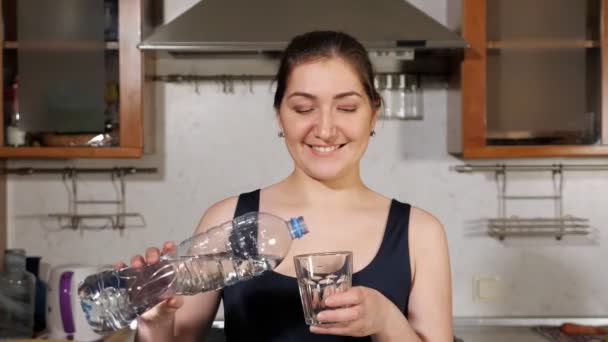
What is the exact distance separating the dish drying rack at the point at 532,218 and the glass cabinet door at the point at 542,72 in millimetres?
299

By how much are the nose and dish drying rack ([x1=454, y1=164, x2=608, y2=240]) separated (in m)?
1.37

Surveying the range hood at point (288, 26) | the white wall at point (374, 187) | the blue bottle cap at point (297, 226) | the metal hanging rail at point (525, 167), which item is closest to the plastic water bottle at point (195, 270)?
the blue bottle cap at point (297, 226)

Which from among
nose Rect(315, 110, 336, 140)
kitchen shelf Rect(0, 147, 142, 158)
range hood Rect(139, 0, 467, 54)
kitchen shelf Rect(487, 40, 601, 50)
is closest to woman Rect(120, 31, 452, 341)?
nose Rect(315, 110, 336, 140)

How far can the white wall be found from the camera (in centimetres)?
241

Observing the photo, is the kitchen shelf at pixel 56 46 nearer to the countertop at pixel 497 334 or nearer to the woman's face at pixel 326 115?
the woman's face at pixel 326 115

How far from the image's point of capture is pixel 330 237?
4.14 ft

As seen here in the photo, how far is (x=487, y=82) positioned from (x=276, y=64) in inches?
26.7

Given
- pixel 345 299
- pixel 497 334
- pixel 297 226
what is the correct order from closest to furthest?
pixel 345 299, pixel 297 226, pixel 497 334

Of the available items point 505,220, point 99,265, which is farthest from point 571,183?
point 99,265

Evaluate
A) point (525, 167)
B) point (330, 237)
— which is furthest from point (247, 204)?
point (525, 167)

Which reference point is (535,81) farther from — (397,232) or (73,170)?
(73,170)

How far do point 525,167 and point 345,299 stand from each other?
1.69 m

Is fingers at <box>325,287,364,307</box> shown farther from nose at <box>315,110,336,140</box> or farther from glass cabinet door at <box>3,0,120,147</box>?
glass cabinet door at <box>3,0,120,147</box>

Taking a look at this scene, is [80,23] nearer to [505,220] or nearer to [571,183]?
[505,220]
